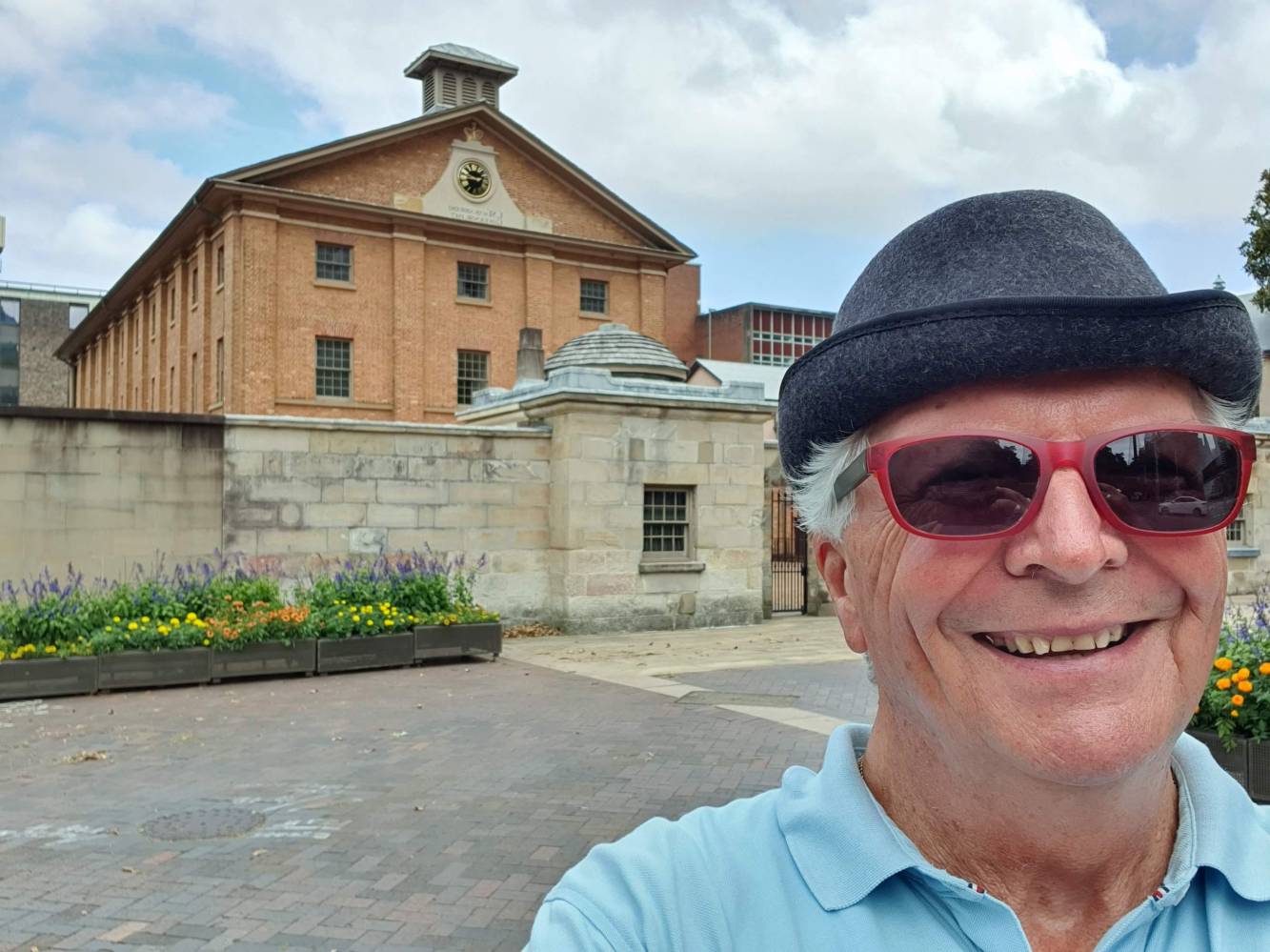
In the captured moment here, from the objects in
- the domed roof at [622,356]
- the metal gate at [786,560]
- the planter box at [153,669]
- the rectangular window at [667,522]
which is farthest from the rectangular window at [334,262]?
the planter box at [153,669]

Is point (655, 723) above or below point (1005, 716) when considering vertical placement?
below

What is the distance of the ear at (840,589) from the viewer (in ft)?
5.36

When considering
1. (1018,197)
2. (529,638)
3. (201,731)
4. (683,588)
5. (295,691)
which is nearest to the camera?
(1018,197)

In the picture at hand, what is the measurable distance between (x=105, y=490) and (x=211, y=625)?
324cm

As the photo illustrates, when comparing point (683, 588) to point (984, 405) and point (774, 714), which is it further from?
point (984, 405)

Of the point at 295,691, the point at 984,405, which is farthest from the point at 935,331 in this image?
the point at 295,691

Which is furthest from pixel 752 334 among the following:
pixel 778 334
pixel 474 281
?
pixel 474 281

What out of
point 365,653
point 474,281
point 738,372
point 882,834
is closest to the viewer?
point 882,834

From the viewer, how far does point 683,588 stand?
18203mm

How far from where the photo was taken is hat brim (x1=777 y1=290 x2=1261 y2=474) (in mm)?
1296

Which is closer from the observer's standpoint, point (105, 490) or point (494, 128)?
point (105, 490)

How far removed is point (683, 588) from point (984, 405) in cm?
1695

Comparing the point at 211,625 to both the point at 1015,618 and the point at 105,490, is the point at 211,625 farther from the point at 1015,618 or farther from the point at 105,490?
the point at 1015,618

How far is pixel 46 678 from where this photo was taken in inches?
456
